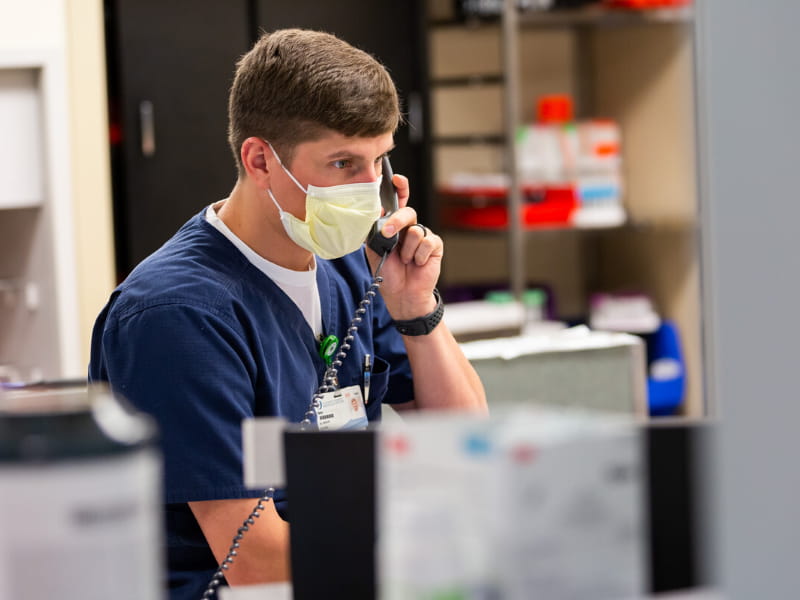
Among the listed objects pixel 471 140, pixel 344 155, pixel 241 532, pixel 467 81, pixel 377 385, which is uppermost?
pixel 467 81

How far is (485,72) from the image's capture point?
4.07 metres

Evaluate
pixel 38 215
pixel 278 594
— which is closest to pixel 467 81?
pixel 38 215

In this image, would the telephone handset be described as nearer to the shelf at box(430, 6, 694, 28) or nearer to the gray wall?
the gray wall

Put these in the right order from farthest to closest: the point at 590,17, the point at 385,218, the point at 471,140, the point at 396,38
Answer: the point at 471,140 → the point at 590,17 → the point at 396,38 → the point at 385,218

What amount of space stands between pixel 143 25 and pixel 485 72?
144cm

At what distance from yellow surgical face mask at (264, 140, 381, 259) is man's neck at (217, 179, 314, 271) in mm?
13

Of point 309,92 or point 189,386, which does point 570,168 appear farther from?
point 189,386

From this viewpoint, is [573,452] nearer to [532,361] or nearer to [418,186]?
[532,361]

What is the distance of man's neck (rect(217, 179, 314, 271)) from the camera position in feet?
5.20

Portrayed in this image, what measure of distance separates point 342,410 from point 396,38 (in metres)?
2.06

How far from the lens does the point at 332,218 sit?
5.30 ft

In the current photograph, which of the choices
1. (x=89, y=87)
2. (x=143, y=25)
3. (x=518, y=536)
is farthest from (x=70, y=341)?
(x=518, y=536)

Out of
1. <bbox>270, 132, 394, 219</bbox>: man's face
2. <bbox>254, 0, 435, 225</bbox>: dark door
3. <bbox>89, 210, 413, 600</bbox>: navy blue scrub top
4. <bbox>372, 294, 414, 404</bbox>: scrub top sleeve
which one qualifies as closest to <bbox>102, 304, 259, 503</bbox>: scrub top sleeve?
<bbox>89, 210, 413, 600</bbox>: navy blue scrub top

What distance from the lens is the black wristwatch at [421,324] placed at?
1.73m
